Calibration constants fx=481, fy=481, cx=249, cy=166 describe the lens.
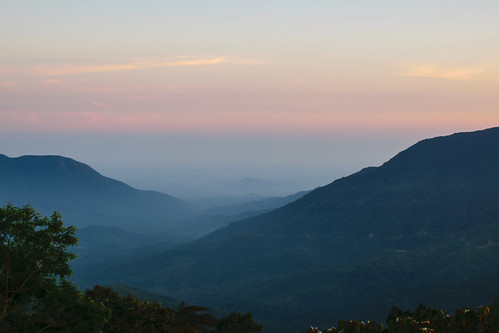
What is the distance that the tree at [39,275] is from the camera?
1271 inches

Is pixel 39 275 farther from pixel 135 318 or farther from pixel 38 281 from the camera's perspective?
pixel 135 318

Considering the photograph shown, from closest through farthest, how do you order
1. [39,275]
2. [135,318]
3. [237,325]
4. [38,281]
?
[38,281] → [39,275] → [135,318] → [237,325]

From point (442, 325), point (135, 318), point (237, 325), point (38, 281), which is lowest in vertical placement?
point (237, 325)

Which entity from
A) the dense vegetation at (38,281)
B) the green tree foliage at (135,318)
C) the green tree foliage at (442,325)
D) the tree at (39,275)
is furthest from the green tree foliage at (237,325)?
the green tree foliage at (442,325)

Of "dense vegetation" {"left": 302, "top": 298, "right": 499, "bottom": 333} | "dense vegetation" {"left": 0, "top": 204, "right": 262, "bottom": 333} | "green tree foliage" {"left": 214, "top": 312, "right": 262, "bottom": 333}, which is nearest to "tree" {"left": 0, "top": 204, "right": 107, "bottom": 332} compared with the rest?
"dense vegetation" {"left": 0, "top": 204, "right": 262, "bottom": 333}

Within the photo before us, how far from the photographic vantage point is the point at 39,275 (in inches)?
1348

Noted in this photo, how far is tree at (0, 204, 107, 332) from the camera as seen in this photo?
3228 cm

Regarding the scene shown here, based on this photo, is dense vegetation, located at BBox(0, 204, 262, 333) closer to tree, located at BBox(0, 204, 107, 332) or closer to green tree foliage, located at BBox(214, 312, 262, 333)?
tree, located at BBox(0, 204, 107, 332)

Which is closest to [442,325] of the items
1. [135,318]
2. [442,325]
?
[442,325]

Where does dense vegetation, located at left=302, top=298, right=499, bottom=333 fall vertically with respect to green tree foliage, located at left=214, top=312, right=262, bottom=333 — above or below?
above

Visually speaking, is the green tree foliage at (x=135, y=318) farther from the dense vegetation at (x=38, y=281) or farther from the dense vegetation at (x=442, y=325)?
the dense vegetation at (x=442, y=325)

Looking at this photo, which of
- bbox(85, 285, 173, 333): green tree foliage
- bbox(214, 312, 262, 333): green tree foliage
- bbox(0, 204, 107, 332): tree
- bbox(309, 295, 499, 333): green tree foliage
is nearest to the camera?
bbox(309, 295, 499, 333): green tree foliage

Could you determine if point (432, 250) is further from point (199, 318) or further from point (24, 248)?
point (24, 248)

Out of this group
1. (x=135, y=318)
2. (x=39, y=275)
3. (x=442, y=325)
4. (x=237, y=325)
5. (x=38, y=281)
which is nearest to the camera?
(x=442, y=325)
